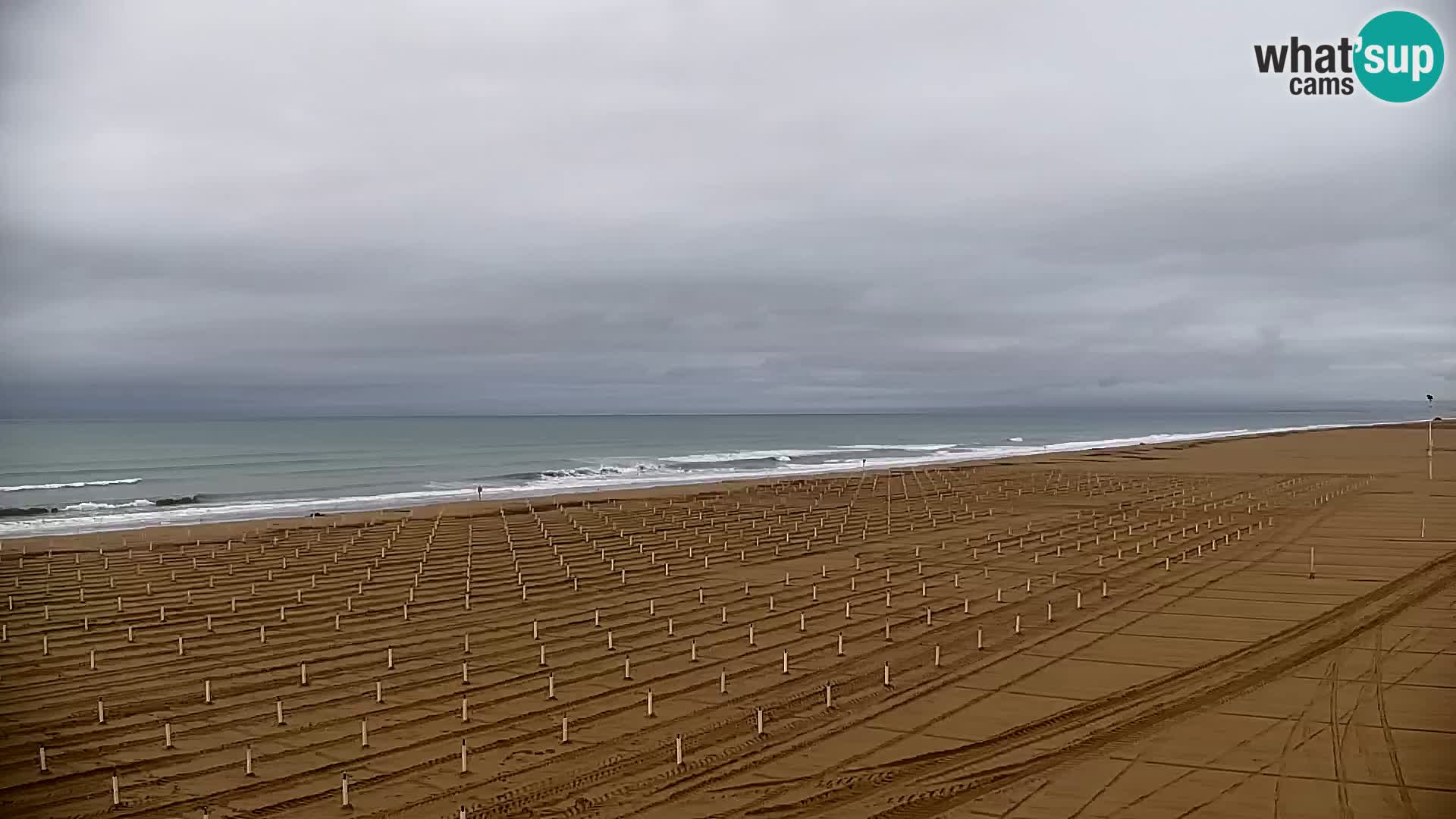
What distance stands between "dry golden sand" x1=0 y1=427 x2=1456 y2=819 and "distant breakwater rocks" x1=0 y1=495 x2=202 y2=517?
17.1 meters

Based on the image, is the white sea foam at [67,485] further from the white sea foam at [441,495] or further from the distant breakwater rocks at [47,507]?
the white sea foam at [441,495]

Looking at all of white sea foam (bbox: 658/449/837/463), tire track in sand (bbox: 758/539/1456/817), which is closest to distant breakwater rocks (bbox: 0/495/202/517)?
white sea foam (bbox: 658/449/837/463)

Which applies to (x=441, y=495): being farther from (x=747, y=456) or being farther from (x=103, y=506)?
(x=747, y=456)

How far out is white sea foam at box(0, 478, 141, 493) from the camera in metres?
54.9

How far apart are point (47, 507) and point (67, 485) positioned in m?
14.5

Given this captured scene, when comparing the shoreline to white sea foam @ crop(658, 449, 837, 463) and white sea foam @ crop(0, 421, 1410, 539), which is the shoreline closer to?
white sea foam @ crop(0, 421, 1410, 539)

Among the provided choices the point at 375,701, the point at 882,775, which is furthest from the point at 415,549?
the point at 882,775

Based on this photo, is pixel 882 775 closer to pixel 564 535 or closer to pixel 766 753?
pixel 766 753

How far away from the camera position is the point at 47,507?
45125 mm

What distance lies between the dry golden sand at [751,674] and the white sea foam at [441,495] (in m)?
10.1

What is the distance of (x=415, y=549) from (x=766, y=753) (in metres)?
20.5

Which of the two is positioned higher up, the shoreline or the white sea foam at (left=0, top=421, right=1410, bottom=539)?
the white sea foam at (left=0, top=421, right=1410, bottom=539)

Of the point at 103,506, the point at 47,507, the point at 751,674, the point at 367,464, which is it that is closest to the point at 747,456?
the point at 367,464

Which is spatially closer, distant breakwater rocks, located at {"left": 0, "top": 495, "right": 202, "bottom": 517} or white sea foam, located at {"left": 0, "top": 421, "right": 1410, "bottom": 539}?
white sea foam, located at {"left": 0, "top": 421, "right": 1410, "bottom": 539}
